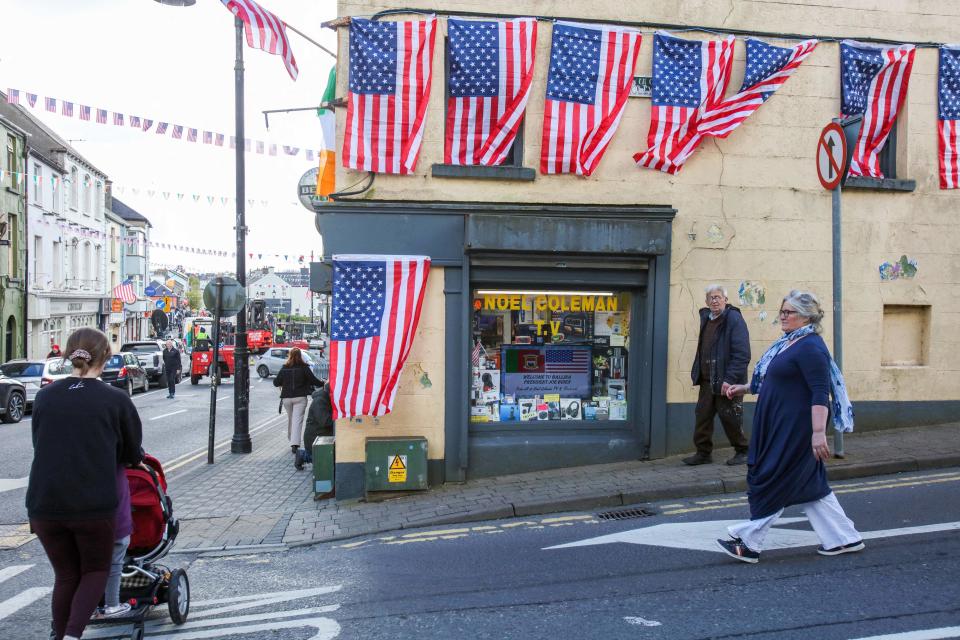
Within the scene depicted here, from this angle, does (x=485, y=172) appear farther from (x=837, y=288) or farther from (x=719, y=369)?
(x=837, y=288)

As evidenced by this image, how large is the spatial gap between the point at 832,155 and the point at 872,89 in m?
1.87

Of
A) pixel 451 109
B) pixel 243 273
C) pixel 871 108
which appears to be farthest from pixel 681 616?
pixel 243 273

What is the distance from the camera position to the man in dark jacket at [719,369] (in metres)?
7.55

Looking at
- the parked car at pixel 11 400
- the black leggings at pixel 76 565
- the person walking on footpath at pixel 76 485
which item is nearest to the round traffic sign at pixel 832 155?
the person walking on footpath at pixel 76 485

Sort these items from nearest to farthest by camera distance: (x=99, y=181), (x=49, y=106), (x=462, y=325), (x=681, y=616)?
(x=681, y=616) < (x=462, y=325) < (x=49, y=106) < (x=99, y=181)

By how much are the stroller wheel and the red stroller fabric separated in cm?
27

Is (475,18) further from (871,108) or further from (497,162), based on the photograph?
(871,108)

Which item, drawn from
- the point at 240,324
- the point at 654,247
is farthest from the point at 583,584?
the point at 240,324

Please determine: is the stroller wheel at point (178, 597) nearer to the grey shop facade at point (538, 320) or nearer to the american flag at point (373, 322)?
the american flag at point (373, 322)

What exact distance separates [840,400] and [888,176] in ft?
18.7

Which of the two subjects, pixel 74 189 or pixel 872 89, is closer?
pixel 872 89

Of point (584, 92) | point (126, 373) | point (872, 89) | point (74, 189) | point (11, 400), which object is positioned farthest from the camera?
point (74, 189)

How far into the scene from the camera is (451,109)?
27.4 ft

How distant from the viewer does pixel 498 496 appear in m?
7.39
